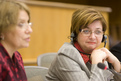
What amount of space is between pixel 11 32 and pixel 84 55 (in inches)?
24.2

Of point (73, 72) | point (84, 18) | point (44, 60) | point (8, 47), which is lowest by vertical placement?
point (44, 60)

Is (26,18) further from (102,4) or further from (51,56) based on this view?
(102,4)

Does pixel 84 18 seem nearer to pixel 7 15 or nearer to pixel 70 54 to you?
pixel 70 54

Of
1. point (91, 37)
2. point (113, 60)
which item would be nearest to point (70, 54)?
point (91, 37)

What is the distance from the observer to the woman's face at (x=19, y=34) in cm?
78

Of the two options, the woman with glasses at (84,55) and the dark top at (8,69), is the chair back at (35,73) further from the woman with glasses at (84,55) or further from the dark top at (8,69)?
the dark top at (8,69)

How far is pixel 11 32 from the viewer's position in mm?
773

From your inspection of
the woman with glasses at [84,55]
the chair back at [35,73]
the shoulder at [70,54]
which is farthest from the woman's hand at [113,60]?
the chair back at [35,73]

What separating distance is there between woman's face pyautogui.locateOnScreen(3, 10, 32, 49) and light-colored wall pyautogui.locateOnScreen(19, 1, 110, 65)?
1.72 meters

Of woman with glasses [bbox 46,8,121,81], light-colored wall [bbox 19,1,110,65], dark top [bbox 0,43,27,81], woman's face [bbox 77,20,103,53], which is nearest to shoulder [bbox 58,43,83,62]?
woman with glasses [bbox 46,8,121,81]

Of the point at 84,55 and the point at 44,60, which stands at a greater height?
the point at 84,55

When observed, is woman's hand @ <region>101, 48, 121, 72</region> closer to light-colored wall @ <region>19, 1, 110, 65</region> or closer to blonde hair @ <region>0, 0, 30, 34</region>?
blonde hair @ <region>0, 0, 30, 34</region>

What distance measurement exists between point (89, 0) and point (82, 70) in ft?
19.2

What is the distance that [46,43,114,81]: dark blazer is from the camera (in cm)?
97
